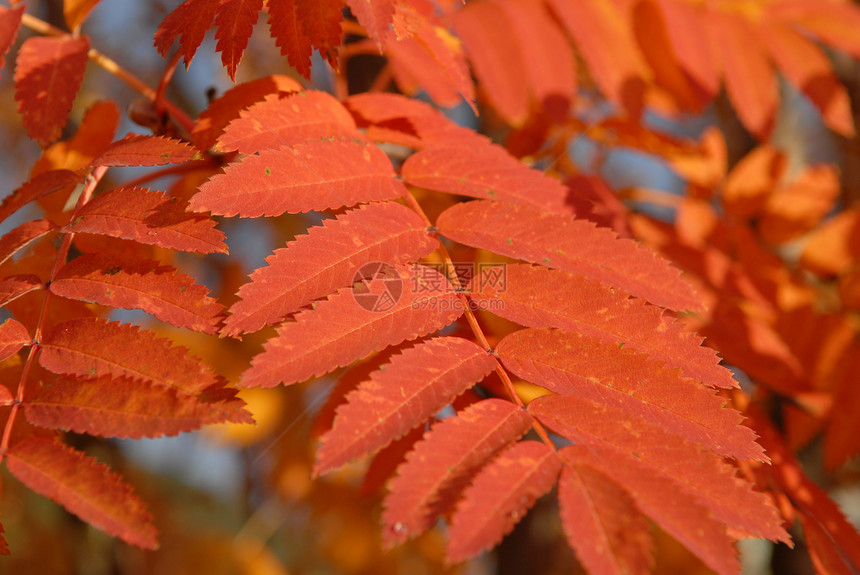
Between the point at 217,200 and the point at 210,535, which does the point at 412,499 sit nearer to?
the point at 217,200

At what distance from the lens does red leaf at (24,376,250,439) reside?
1.89ft

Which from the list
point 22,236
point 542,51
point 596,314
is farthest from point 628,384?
point 542,51

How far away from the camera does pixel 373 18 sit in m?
0.62

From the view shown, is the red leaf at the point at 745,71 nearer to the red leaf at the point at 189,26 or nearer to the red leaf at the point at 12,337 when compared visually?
the red leaf at the point at 189,26

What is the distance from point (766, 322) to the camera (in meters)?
1.23

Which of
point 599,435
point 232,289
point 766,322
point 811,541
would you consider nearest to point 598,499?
point 599,435

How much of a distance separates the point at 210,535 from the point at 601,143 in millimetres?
2372

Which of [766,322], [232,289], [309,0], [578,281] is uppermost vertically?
[309,0]

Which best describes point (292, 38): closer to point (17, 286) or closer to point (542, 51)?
point (17, 286)

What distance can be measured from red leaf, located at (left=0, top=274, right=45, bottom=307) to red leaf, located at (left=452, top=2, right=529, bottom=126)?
2.91 feet

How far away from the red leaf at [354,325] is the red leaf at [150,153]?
0.78ft

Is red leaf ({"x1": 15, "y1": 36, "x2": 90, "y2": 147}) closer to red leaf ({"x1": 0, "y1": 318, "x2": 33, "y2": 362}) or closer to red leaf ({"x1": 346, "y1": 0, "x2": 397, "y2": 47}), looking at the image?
red leaf ({"x1": 0, "y1": 318, "x2": 33, "y2": 362})

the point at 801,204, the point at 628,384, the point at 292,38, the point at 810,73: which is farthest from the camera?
the point at 801,204

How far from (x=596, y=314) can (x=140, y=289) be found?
0.50 meters
